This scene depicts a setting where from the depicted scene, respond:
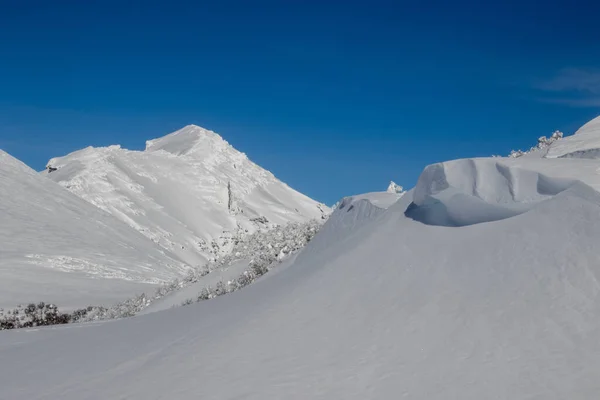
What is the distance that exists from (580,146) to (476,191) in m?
3.47

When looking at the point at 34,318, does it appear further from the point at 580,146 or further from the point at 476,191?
the point at 580,146

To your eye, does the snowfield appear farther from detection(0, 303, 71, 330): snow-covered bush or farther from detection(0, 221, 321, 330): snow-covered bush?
detection(0, 303, 71, 330): snow-covered bush

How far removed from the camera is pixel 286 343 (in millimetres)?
8422

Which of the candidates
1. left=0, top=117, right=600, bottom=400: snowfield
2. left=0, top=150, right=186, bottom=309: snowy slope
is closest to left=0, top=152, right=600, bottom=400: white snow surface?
left=0, top=117, right=600, bottom=400: snowfield

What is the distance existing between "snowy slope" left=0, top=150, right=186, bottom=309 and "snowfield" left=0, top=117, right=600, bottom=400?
27.5 metres

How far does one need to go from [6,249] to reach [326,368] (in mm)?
51699

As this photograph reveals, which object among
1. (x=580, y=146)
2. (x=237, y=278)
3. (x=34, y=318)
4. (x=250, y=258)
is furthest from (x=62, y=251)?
(x=580, y=146)

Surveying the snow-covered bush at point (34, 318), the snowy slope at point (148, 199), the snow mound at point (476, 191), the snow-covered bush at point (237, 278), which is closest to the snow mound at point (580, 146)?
the snow mound at point (476, 191)

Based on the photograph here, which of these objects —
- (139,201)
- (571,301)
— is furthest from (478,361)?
(139,201)

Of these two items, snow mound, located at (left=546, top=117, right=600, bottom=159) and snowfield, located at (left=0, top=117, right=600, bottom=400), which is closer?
snowfield, located at (left=0, top=117, right=600, bottom=400)

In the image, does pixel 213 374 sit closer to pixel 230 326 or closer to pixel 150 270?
pixel 230 326

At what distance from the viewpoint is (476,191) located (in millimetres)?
10688

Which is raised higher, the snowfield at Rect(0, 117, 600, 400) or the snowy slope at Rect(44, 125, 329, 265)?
the snowy slope at Rect(44, 125, 329, 265)

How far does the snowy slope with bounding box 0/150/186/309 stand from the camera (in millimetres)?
41812
